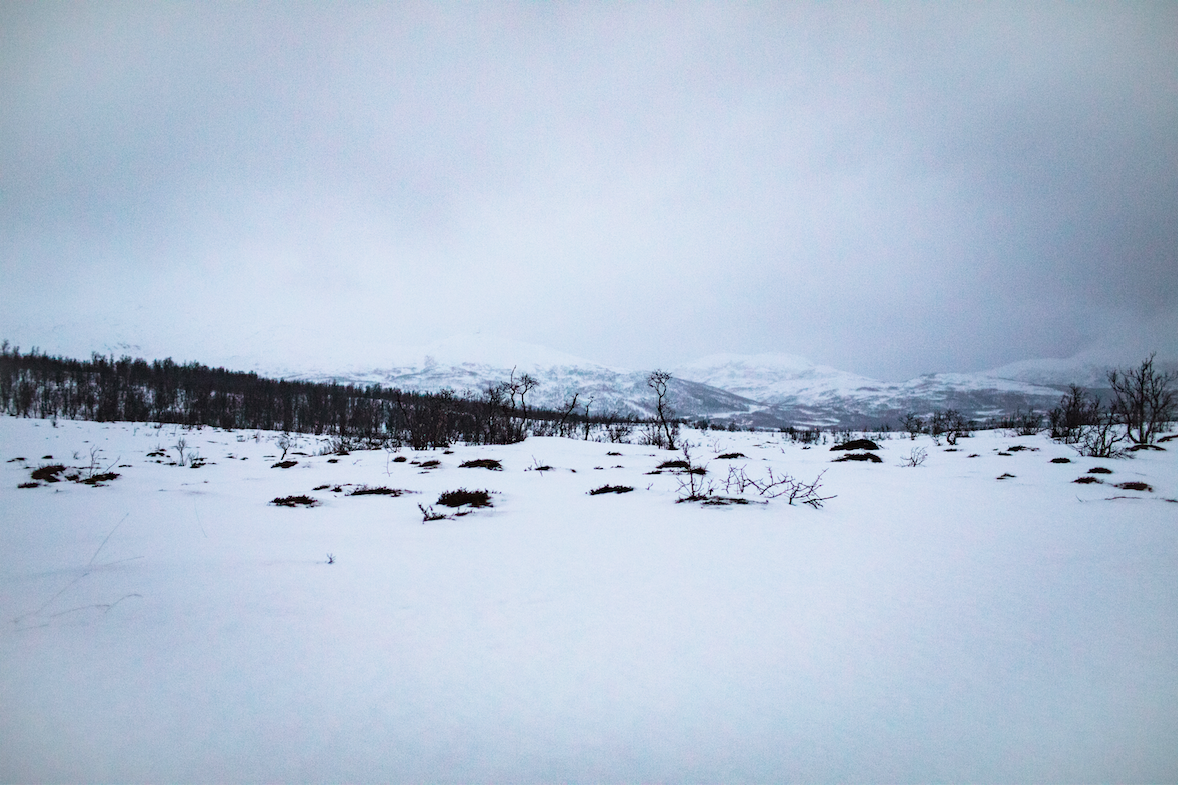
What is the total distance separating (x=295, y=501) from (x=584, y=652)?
5.29 m

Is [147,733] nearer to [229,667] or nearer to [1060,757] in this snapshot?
[229,667]

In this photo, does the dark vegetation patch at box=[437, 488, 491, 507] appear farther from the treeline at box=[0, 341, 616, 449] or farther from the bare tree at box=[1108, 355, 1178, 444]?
the treeline at box=[0, 341, 616, 449]

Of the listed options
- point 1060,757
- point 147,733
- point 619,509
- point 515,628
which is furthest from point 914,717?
point 619,509

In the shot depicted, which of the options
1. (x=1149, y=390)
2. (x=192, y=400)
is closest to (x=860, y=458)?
(x=1149, y=390)

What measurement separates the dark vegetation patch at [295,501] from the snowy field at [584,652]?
1319 millimetres

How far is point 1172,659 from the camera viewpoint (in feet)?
6.45

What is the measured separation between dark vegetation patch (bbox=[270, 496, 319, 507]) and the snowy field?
132 cm

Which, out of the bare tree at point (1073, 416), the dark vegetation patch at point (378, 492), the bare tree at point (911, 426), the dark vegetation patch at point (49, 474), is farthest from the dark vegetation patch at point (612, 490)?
the bare tree at point (911, 426)

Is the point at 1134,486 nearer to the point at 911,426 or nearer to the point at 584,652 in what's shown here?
the point at 584,652

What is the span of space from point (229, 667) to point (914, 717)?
2617mm

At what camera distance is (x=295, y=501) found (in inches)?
221

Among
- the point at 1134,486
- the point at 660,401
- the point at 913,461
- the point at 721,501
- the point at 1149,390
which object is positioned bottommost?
the point at 721,501

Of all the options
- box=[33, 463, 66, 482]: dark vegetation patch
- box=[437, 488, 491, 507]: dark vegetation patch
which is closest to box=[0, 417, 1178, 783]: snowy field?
box=[437, 488, 491, 507]: dark vegetation patch

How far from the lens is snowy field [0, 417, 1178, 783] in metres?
1.36
